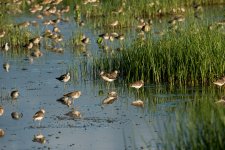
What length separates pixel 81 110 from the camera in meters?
14.6

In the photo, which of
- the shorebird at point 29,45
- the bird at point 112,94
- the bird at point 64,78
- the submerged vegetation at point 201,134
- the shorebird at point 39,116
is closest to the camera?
the submerged vegetation at point 201,134

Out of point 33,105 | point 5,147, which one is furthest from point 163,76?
point 5,147

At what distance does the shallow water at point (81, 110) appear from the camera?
12.2m

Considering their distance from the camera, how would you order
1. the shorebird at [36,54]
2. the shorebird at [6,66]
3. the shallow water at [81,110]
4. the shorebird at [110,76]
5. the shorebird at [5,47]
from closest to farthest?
the shallow water at [81,110] < the shorebird at [110,76] < the shorebird at [6,66] < the shorebird at [36,54] < the shorebird at [5,47]

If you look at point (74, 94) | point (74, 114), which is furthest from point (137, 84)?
point (74, 114)

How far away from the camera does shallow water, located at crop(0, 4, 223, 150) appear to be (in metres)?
12.2

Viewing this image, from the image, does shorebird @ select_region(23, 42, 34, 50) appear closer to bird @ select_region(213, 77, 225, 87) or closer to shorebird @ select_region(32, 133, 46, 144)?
bird @ select_region(213, 77, 225, 87)

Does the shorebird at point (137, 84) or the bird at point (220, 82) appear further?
the shorebird at point (137, 84)

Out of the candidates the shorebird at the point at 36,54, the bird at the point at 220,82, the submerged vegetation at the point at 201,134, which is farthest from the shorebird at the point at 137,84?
the shorebird at the point at 36,54

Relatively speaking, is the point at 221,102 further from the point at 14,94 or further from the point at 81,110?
the point at 14,94

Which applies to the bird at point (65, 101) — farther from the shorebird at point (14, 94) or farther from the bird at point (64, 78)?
the bird at point (64, 78)

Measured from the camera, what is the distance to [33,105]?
1527 centimetres

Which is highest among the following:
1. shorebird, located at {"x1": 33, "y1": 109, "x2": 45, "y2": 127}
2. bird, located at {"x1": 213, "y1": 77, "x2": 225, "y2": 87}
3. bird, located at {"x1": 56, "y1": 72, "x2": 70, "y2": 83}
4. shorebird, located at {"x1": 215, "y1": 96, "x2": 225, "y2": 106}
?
shorebird, located at {"x1": 33, "y1": 109, "x2": 45, "y2": 127}

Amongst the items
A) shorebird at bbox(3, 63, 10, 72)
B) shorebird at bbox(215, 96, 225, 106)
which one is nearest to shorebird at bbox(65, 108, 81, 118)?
shorebird at bbox(215, 96, 225, 106)
